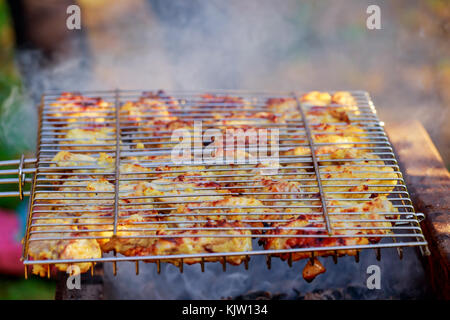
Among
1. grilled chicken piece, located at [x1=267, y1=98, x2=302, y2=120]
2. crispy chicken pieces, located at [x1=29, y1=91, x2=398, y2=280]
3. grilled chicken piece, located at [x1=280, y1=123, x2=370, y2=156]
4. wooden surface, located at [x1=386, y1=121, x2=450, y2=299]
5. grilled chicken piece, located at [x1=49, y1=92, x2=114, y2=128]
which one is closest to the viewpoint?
crispy chicken pieces, located at [x1=29, y1=91, x2=398, y2=280]

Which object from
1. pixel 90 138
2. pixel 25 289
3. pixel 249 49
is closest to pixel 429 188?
pixel 90 138

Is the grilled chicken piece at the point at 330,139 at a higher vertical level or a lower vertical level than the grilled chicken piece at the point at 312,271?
higher

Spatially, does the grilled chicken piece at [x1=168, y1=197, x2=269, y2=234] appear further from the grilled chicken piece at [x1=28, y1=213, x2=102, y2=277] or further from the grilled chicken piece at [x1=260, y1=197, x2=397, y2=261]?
the grilled chicken piece at [x1=28, y1=213, x2=102, y2=277]

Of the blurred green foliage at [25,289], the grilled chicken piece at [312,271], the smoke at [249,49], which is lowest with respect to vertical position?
the grilled chicken piece at [312,271]

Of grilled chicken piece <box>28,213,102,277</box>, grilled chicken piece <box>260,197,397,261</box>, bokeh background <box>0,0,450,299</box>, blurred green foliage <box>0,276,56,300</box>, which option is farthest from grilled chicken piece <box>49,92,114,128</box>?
blurred green foliage <box>0,276,56,300</box>

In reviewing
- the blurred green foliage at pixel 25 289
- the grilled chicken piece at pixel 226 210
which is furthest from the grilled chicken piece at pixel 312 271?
the blurred green foliage at pixel 25 289

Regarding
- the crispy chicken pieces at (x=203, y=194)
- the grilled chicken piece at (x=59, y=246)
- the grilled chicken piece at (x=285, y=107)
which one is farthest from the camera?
the grilled chicken piece at (x=285, y=107)

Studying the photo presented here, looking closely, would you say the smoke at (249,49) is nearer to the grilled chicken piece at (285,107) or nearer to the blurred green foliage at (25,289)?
the grilled chicken piece at (285,107)

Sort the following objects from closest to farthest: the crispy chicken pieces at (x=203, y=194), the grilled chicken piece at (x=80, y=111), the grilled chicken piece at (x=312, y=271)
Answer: the crispy chicken pieces at (x=203, y=194), the grilled chicken piece at (x=312, y=271), the grilled chicken piece at (x=80, y=111)
